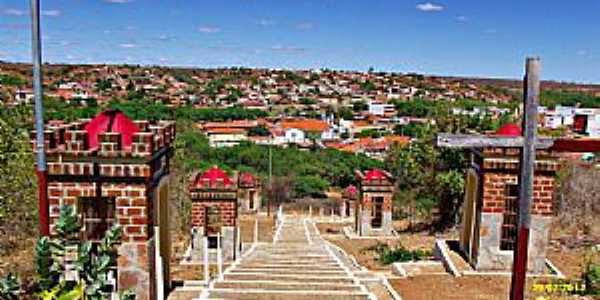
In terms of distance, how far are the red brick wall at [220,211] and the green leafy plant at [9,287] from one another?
10.5m

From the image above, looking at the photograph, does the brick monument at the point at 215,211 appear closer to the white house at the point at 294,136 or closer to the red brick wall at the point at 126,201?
the red brick wall at the point at 126,201

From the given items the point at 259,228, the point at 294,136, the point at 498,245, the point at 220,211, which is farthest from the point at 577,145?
the point at 294,136

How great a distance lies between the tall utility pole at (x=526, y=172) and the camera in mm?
3785

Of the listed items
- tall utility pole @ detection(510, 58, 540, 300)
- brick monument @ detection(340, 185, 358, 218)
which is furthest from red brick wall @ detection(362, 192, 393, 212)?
tall utility pole @ detection(510, 58, 540, 300)

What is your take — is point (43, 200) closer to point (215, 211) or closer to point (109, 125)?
point (109, 125)

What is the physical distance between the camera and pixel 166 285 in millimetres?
6594

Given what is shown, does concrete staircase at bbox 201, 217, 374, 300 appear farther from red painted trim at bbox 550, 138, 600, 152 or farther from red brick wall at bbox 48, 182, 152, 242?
red painted trim at bbox 550, 138, 600, 152

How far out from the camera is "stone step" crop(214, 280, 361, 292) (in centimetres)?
674

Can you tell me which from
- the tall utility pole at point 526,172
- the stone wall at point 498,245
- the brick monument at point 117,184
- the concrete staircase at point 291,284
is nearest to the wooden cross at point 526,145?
the tall utility pole at point 526,172

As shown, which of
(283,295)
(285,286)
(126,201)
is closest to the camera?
→ (126,201)

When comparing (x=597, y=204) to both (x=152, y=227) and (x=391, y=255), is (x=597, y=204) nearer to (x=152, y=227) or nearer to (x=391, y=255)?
(x=391, y=255)

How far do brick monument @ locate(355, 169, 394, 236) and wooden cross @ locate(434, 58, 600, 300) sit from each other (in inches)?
570

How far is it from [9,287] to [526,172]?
3.35 meters

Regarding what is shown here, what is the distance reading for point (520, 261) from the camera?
3865mm
